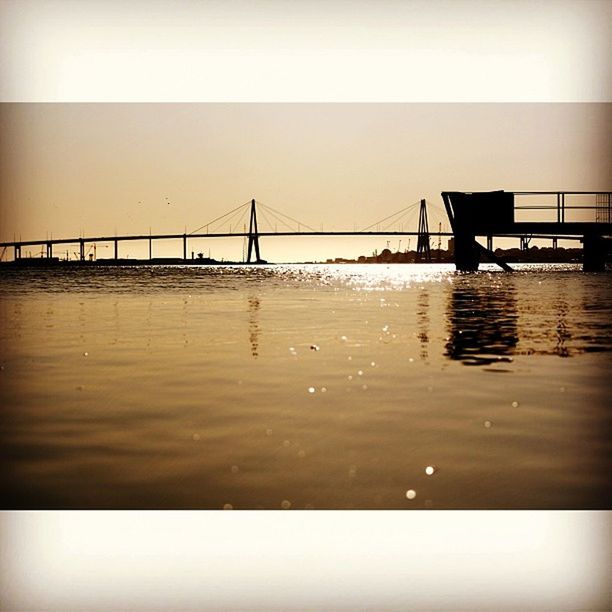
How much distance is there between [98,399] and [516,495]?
13.0 feet

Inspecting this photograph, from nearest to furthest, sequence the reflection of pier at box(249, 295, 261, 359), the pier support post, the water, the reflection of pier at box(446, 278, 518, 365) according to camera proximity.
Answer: the water → the reflection of pier at box(446, 278, 518, 365) → the reflection of pier at box(249, 295, 261, 359) → the pier support post

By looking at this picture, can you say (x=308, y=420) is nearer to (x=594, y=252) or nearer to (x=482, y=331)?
(x=482, y=331)

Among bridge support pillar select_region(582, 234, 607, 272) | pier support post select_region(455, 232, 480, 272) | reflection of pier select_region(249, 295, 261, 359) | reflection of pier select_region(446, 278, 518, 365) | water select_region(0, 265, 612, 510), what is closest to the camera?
water select_region(0, 265, 612, 510)

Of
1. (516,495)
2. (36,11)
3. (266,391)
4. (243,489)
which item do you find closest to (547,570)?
(516,495)

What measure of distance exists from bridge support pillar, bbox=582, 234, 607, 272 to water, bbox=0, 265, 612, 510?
2918 centimetres

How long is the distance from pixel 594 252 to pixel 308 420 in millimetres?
38551

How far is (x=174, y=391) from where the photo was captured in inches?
295

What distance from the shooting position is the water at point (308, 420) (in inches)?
174

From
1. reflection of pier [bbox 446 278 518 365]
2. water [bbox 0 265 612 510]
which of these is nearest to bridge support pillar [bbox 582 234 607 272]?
reflection of pier [bbox 446 278 518 365]

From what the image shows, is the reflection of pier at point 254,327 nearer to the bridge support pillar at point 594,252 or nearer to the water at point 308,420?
the water at point 308,420

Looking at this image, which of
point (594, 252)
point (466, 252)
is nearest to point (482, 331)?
point (594, 252)

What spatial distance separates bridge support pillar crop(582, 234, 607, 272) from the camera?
Result: 39.9 metres

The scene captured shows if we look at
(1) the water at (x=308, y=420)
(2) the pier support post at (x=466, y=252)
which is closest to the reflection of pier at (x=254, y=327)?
(1) the water at (x=308, y=420)

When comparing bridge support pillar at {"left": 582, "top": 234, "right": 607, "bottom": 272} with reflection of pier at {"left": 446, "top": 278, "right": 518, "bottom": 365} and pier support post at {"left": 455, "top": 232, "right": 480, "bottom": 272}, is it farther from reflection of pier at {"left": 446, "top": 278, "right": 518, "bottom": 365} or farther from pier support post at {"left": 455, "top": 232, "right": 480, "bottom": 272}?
reflection of pier at {"left": 446, "top": 278, "right": 518, "bottom": 365}
